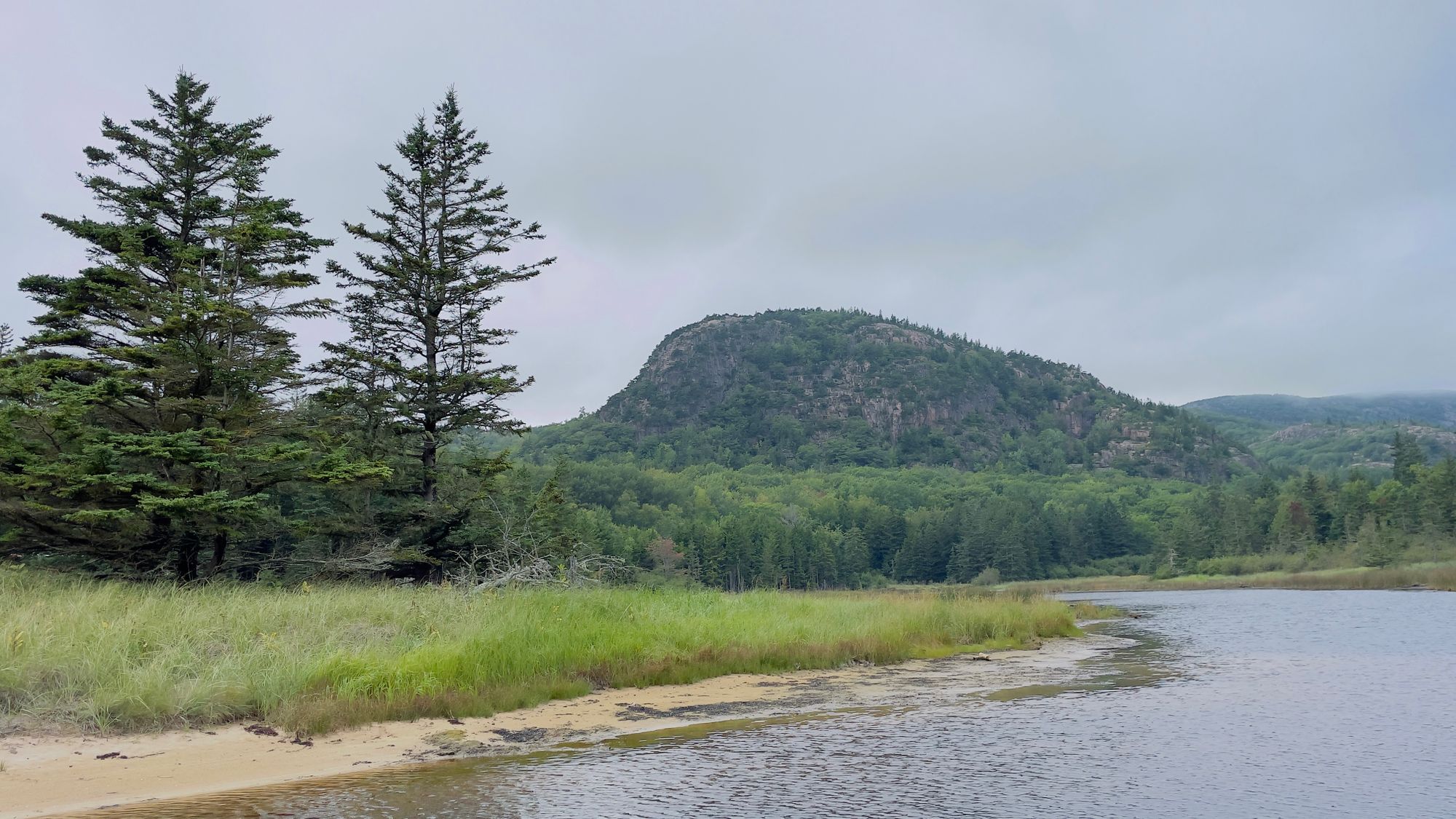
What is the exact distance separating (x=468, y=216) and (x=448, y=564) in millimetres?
12151

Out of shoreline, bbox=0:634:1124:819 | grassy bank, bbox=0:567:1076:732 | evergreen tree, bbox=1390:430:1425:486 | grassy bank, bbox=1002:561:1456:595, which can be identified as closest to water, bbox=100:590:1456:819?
shoreline, bbox=0:634:1124:819

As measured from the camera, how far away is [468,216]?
31.5 meters

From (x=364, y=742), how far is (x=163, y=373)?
13.8 metres

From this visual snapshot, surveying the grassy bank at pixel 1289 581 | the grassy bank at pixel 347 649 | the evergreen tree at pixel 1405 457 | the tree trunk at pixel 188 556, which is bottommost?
the grassy bank at pixel 1289 581

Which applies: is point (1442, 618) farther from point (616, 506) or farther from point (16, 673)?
point (616, 506)

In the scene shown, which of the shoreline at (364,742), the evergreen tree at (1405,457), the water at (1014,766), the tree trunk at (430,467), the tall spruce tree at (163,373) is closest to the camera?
the water at (1014,766)

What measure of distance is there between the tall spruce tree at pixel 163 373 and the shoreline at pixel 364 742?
992 centimetres

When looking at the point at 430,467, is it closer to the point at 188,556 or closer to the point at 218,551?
the point at 218,551

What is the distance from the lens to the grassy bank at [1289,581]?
78250mm

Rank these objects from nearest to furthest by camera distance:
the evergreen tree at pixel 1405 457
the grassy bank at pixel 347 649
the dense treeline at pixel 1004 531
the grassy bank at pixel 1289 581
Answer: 1. the grassy bank at pixel 347 649
2. the grassy bank at pixel 1289 581
3. the dense treeline at pixel 1004 531
4. the evergreen tree at pixel 1405 457

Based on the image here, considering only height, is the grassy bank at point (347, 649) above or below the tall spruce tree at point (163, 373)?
below

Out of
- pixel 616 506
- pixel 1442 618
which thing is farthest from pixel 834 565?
pixel 1442 618

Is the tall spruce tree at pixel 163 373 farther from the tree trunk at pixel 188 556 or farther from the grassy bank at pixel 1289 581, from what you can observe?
the grassy bank at pixel 1289 581

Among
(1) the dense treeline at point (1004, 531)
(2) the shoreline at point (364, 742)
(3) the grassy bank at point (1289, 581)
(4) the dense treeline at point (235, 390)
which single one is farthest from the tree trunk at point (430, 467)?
(1) the dense treeline at point (1004, 531)
